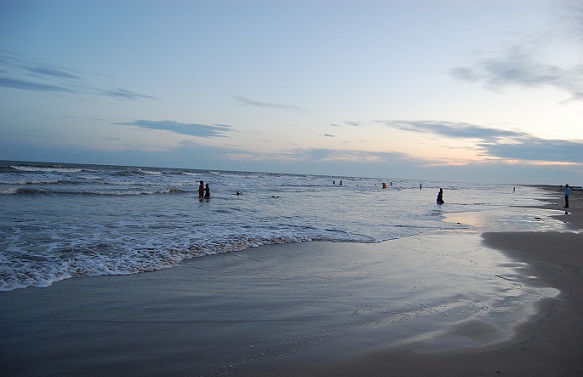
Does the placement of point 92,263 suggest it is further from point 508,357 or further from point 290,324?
point 508,357

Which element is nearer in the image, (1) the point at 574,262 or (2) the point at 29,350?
(2) the point at 29,350

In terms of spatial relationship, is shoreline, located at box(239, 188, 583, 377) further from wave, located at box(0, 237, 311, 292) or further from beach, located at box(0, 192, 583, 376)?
wave, located at box(0, 237, 311, 292)

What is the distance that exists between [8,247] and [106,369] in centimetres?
680

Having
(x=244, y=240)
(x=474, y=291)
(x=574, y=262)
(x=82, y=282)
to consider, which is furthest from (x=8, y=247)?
(x=574, y=262)

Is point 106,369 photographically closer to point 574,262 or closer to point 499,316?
point 499,316

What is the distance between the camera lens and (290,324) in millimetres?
4852

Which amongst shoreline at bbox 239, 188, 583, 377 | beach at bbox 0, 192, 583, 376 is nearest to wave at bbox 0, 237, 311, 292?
beach at bbox 0, 192, 583, 376

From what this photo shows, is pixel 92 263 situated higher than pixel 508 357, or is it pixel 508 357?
pixel 508 357

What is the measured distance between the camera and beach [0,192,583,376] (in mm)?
3742

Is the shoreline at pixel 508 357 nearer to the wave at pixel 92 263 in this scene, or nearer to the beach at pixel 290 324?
the beach at pixel 290 324

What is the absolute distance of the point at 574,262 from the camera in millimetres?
9352

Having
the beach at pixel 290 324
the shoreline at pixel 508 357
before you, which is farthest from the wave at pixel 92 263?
the shoreline at pixel 508 357

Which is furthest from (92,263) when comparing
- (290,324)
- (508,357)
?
(508,357)

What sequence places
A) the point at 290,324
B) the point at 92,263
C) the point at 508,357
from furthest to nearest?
the point at 92,263
the point at 290,324
the point at 508,357
